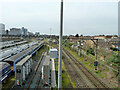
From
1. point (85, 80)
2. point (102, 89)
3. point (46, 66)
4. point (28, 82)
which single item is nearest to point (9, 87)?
point (28, 82)

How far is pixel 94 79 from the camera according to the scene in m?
12.6

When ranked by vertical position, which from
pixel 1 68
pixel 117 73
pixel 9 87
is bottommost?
pixel 9 87

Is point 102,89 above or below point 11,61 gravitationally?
below

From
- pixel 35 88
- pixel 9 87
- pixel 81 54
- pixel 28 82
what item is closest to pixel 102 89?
pixel 35 88

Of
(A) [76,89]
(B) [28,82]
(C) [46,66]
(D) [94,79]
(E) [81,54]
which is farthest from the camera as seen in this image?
(E) [81,54]

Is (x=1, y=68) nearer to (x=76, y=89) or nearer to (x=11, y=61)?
(x=11, y=61)

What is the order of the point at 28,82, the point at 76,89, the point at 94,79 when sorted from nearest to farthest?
the point at 76,89, the point at 28,82, the point at 94,79

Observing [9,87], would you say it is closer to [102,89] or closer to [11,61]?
[11,61]

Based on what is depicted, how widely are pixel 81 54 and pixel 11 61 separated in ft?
60.9

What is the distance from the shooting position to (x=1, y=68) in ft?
34.4

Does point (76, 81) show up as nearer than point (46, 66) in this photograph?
No

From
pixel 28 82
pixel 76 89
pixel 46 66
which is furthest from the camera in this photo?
pixel 28 82

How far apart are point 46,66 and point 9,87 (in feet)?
15.1

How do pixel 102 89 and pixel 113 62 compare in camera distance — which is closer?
pixel 102 89
